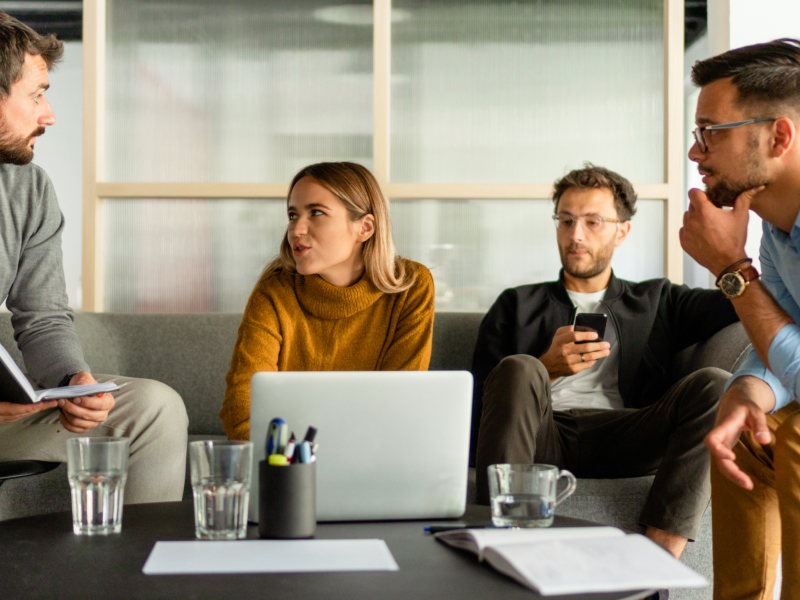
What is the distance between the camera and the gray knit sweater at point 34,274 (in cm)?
180

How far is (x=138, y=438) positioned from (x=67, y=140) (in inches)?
75.0

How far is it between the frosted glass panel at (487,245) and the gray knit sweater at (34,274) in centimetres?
125

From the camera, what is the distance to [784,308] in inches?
60.4

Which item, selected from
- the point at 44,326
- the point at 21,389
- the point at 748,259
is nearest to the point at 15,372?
the point at 21,389

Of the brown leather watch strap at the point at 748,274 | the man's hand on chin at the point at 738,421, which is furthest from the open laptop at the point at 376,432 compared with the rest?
the brown leather watch strap at the point at 748,274

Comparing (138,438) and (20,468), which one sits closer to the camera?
(20,468)

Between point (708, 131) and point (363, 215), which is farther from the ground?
point (708, 131)

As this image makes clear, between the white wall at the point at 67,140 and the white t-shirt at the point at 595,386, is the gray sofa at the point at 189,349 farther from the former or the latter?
the white wall at the point at 67,140

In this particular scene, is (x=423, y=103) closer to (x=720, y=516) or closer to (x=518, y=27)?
(x=518, y=27)

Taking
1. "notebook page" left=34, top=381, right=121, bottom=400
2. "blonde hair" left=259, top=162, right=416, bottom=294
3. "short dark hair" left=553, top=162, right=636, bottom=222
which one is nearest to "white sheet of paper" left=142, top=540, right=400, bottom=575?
"notebook page" left=34, top=381, right=121, bottom=400

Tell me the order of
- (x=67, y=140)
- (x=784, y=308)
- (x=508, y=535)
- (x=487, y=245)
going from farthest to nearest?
(x=67, y=140) → (x=487, y=245) → (x=784, y=308) → (x=508, y=535)

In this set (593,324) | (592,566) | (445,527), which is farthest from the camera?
(593,324)

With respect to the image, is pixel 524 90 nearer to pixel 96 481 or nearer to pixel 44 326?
pixel 44 326

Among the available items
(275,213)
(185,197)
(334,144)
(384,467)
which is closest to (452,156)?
(334,144)
